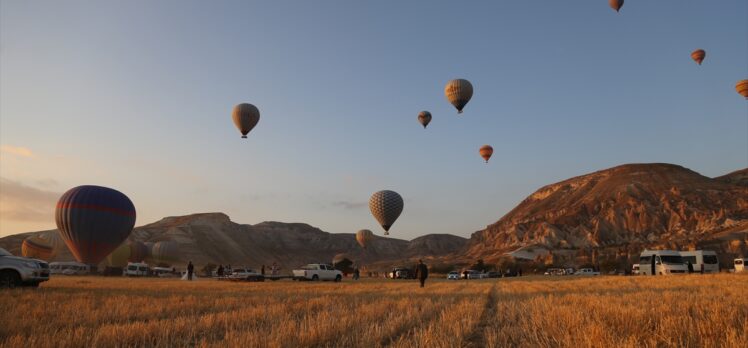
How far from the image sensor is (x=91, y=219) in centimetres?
5806

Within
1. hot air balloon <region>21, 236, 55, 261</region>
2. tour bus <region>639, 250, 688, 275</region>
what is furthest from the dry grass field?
hot air balloon <region>21, 236, 55, 261</region>

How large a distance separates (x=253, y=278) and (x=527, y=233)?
125 m

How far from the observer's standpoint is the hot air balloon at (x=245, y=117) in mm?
55906

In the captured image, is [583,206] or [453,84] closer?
[453,84]

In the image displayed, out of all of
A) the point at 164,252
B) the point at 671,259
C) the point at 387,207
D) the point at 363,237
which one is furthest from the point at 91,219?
the point at 363,237

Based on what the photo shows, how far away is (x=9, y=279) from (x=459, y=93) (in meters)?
46.6

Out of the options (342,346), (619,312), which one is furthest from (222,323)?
(619,312)

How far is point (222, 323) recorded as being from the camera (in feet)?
28.7

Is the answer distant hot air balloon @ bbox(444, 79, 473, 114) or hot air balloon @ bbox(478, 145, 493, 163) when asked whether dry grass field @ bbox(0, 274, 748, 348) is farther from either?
hot air balloon @ bbox(478, 145, 493, 163)

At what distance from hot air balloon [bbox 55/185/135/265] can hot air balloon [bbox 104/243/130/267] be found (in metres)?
27.0

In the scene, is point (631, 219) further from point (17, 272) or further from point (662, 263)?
point (17, 272)

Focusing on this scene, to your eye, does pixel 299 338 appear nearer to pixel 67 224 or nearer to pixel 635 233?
pixel 67 224

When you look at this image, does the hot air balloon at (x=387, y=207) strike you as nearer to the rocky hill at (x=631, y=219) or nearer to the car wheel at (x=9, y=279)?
the rocky hill at (x=631, y=219)

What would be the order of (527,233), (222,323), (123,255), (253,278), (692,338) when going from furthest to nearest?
(527,233) → (123,255) → (253,278) → (222,323) → (692,338)
